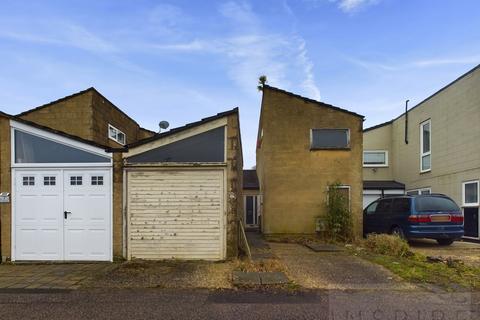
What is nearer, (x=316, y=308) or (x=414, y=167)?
(x=316, y=308)

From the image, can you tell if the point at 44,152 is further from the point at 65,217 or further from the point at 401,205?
the point at 401,205

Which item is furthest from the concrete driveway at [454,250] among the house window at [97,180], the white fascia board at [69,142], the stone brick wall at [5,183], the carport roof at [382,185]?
the stone brick wall at [5,183]

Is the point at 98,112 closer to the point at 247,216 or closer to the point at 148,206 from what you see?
the point at 148,206

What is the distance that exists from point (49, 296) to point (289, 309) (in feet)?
12.8

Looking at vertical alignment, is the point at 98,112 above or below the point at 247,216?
above

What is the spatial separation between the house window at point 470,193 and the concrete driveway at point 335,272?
Answer: 6321 mm

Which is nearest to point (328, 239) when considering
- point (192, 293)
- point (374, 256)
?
point (374, 256)

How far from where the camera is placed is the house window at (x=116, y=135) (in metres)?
16.3

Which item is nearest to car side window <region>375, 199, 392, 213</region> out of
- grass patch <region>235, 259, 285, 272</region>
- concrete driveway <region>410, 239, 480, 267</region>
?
concrete driveway <region>410, 239, 480, 267</region>

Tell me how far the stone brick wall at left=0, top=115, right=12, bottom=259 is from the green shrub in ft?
31.6

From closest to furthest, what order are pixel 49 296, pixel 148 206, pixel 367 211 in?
pixel 49 296, pixel 148 206, pixel 367 211

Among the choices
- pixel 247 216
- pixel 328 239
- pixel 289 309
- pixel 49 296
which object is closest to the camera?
pixel 289 309

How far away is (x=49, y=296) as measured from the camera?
6.95 meters

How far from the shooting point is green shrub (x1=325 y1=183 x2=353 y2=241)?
47.1 feet
